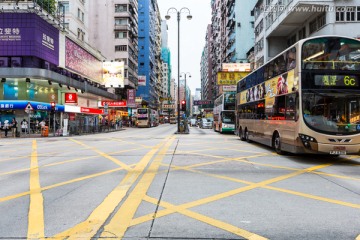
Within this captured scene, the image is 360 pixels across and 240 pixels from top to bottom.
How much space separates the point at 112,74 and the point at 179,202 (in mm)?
52531

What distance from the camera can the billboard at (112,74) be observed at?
55722 mm

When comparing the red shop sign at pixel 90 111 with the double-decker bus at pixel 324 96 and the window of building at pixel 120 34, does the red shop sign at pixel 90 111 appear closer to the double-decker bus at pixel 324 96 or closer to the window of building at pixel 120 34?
the window of building at pixel 120 34

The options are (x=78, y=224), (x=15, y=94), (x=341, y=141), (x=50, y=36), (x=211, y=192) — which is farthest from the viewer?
(x=50, y=36)

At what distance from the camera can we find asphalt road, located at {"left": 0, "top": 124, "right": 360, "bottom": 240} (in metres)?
4.21

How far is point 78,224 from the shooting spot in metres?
4.47

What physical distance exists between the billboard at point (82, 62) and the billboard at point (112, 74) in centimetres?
91

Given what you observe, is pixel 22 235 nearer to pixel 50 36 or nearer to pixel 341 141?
pixel 341 141

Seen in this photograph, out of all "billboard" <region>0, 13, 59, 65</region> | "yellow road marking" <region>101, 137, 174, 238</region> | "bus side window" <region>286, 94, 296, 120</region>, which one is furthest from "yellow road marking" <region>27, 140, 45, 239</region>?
"billboard" <region>0, 13, 59, 65</region>

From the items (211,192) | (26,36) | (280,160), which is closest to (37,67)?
(26,36)

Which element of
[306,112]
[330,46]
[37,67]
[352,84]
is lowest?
[306,112]

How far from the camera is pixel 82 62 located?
46.5m

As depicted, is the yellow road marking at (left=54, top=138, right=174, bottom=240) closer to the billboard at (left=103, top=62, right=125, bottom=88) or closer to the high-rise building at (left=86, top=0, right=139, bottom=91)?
the billboard at (left=103, top=62, right=125, bottom=88)

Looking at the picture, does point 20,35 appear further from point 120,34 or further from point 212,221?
point 120,34

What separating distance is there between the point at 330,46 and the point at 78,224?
9.90 m
